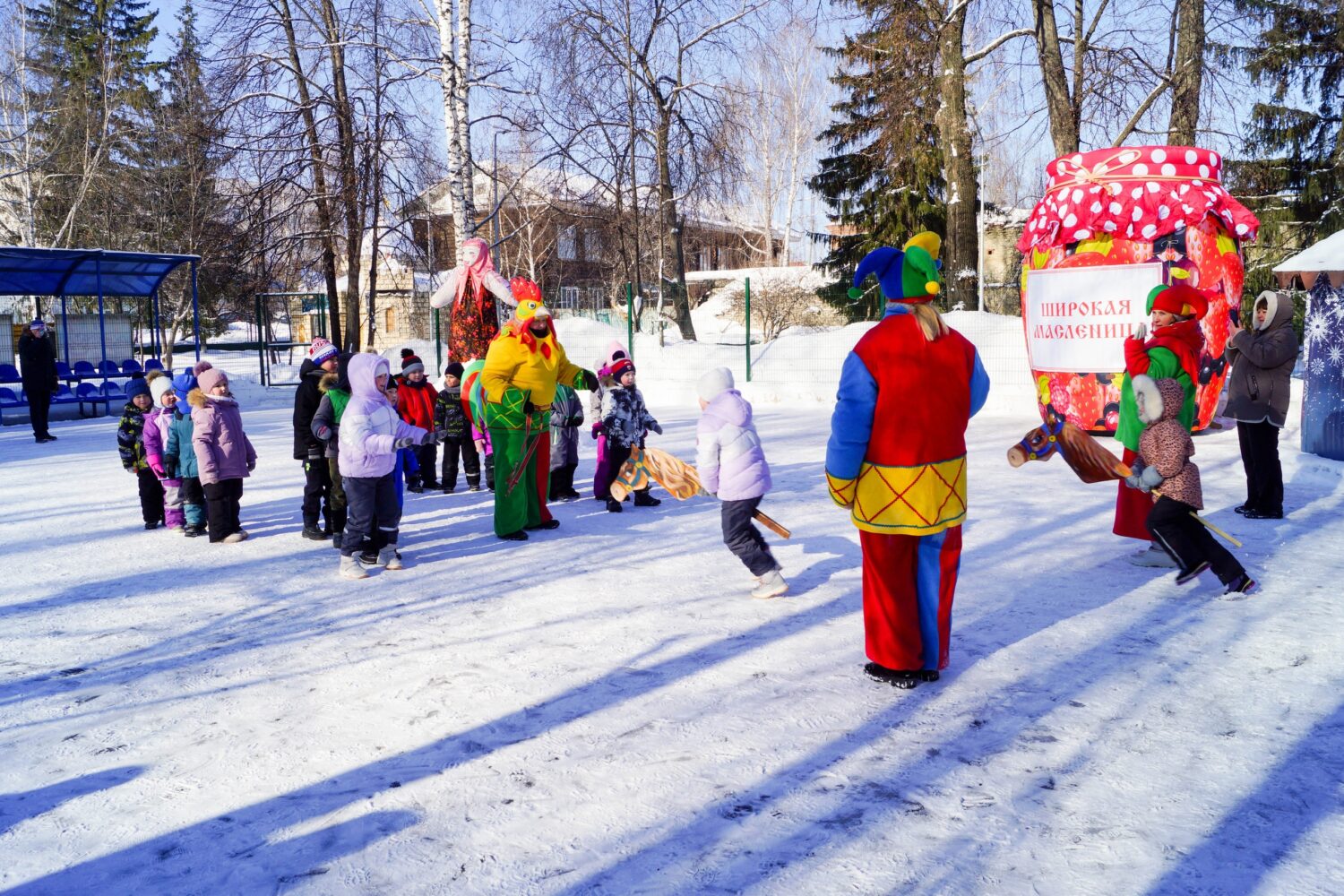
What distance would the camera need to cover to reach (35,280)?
1738 cm

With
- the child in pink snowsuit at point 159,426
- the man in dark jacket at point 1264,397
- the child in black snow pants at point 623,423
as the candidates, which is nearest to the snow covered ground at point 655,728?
the man in dark jacket at point 1264,397

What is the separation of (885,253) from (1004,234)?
40483 mm

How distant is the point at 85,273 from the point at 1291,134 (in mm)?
26085

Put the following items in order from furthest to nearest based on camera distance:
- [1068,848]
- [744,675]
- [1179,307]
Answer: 1. [1179,307]
2. [744,675]
3. [1068,848]

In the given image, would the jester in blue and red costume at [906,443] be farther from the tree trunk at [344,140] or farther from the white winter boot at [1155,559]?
the tree trunk at [344,140]

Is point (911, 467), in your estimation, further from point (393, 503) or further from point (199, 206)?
point (199, 206)

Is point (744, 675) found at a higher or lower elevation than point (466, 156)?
lower

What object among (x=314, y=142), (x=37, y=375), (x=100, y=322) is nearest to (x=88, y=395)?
(x=100, y=322)

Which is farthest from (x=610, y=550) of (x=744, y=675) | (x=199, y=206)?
(x=199, y=206)

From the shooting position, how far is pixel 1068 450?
16.5 feet

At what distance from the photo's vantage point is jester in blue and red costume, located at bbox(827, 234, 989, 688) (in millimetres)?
3840

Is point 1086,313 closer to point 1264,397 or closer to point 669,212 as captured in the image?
point 1264,397

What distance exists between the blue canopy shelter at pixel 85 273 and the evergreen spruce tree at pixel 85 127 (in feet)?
29.4

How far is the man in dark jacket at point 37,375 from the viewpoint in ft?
44.0
